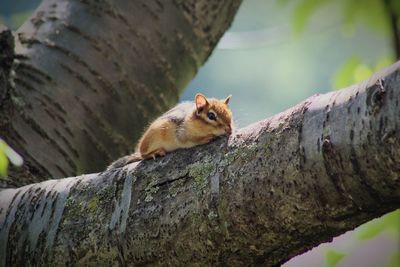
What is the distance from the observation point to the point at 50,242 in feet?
8.90

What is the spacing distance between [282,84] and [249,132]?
5.47 meters

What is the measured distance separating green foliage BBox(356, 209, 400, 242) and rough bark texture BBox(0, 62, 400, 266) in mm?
321

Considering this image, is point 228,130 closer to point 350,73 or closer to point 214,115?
point 214,115

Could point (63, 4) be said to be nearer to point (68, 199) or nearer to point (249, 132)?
point (68, 199)

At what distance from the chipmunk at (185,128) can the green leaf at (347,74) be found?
572mm

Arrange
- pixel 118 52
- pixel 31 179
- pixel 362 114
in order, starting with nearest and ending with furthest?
pixel 362 114 < pixel 31 179 < pixel 118 52

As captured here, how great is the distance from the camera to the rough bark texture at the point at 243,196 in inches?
78.7

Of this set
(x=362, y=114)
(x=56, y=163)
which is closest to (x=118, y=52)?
(x=56, y=163)

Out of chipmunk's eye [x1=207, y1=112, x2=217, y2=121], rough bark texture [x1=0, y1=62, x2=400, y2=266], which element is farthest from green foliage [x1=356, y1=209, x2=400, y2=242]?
chipmunk's eye [x1=207, y1=112, x2=217, y2=121]

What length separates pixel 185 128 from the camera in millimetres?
3771

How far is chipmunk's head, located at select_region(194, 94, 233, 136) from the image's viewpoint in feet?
12.6

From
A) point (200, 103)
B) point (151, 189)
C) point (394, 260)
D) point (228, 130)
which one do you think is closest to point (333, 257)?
point (394, 260)

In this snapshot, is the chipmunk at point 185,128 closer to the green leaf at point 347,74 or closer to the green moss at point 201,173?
the green leaf at point 347,74

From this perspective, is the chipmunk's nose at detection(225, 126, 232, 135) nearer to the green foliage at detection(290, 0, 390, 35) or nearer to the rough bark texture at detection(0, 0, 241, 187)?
the rough bark texture at detection(0, 0, 241, 187)
